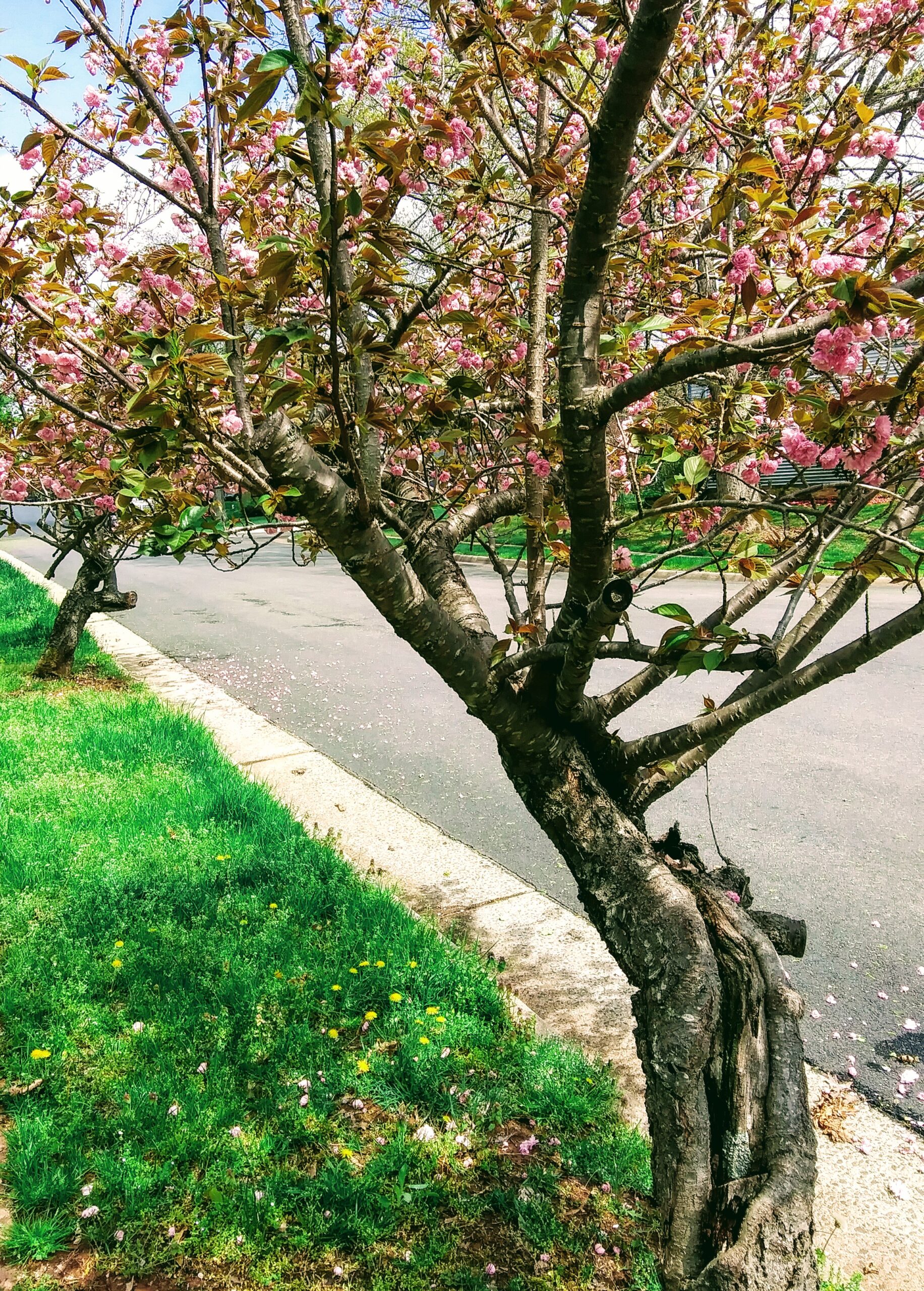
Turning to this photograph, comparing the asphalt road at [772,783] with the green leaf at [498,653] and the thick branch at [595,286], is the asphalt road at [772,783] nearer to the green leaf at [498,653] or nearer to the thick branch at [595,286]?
the green leaf at [498,653]

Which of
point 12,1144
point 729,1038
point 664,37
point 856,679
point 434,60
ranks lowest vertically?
point 12,1144

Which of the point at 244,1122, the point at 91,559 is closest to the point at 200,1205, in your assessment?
the point at 244,1122

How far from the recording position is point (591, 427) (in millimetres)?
1437

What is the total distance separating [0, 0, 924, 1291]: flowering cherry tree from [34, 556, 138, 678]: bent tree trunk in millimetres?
4428

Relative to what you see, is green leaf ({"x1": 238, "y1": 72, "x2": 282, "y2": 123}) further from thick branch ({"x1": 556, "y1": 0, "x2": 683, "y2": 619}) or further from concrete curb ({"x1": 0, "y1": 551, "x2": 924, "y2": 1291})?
concrete curb ({"x1": 0, "y1": 551, "x2": 924, "y2": 1291})

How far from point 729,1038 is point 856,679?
6338 millimetres

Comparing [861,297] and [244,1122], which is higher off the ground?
[861,297]

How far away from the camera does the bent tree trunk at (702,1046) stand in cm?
147

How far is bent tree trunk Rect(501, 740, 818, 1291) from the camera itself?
147 cm

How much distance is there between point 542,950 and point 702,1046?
177cm

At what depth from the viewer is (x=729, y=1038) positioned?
1.77 m

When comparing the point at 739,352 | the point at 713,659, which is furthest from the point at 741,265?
the point at 713,659

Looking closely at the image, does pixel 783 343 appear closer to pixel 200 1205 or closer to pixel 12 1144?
pixel 200 1205

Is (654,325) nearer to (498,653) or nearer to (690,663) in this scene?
(690,663)
